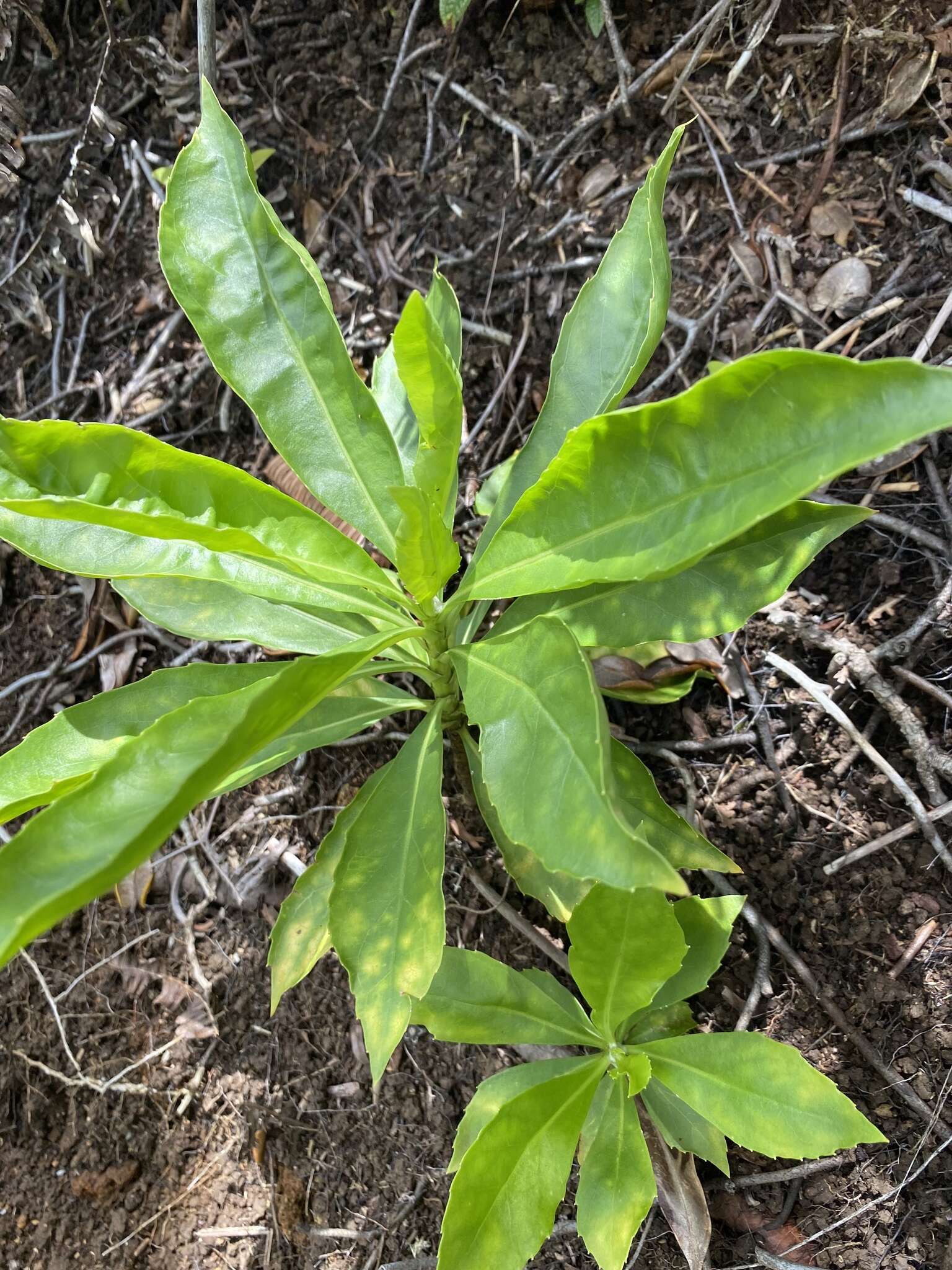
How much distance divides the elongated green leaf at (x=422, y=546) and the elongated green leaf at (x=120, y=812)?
378 millimetres

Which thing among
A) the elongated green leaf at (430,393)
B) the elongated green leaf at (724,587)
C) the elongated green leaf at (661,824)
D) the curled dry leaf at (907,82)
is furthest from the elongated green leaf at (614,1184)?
the curled dry leaf at (907,82)

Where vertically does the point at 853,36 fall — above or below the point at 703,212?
above

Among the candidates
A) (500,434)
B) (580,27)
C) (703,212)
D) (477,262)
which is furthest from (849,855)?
(580,27)

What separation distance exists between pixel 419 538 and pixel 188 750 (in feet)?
1.84

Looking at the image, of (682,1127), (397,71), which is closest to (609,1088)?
(682,1127)

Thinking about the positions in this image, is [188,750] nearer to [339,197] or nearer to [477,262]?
[477,262]

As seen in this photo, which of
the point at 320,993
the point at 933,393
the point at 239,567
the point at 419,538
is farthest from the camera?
the point at 320,993

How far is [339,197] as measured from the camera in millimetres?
2350

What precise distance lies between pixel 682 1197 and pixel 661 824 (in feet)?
2.25

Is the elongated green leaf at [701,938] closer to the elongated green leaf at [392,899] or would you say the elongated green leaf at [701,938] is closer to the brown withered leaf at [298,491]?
the elongated green leaf at [392,899]

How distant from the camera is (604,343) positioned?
151 centimetres

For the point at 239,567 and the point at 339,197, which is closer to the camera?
the point at 239,567

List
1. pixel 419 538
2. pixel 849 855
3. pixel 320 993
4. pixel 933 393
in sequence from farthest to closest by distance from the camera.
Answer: pixel 320 993
pixel 849 855
pixel 419 538
pixel 933 393

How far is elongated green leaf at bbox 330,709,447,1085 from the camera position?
1376 millimetres
